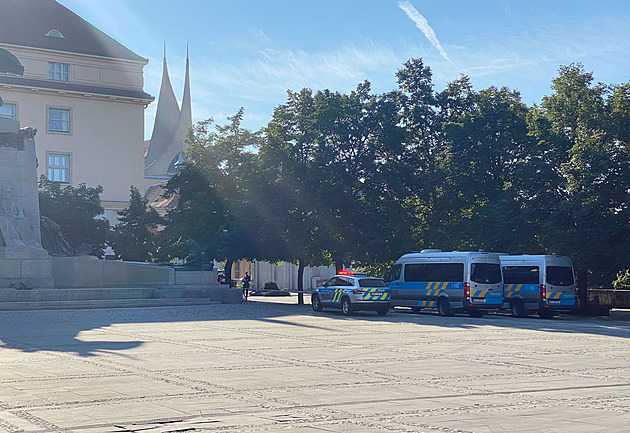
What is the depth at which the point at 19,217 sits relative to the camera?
3097cm

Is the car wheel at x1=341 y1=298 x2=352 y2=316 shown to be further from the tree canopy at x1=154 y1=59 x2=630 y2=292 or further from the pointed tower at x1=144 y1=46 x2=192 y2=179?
the pointed tower at x1=144 y1=46 x2=192 y2=179

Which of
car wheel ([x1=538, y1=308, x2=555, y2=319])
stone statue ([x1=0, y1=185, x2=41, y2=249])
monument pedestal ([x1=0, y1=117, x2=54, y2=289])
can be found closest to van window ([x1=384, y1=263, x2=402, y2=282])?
car wheel ([x1=538, y1=308, x2=555, y2=319])

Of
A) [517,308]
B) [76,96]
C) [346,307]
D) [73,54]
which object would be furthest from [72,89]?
[517,308]

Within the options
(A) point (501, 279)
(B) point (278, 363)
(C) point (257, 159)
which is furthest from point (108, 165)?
(B) point (278, 363)

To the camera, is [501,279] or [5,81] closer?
[501,279]

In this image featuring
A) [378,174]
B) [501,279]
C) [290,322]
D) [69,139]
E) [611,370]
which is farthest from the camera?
[69,139]

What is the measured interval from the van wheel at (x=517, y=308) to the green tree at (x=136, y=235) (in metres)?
24.7

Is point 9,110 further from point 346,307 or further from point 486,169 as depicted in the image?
point 346,307

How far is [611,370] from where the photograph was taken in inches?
537

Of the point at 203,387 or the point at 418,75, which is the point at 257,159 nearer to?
the point at 418,75

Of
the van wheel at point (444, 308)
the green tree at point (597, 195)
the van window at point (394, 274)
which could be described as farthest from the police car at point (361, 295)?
the green tree at point (597, 195)

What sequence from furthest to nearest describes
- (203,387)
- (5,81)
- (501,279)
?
(5,81) → (501,279) → (203,387)

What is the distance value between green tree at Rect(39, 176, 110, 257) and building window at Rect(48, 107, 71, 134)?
1804cm

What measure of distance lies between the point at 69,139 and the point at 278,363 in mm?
59013
